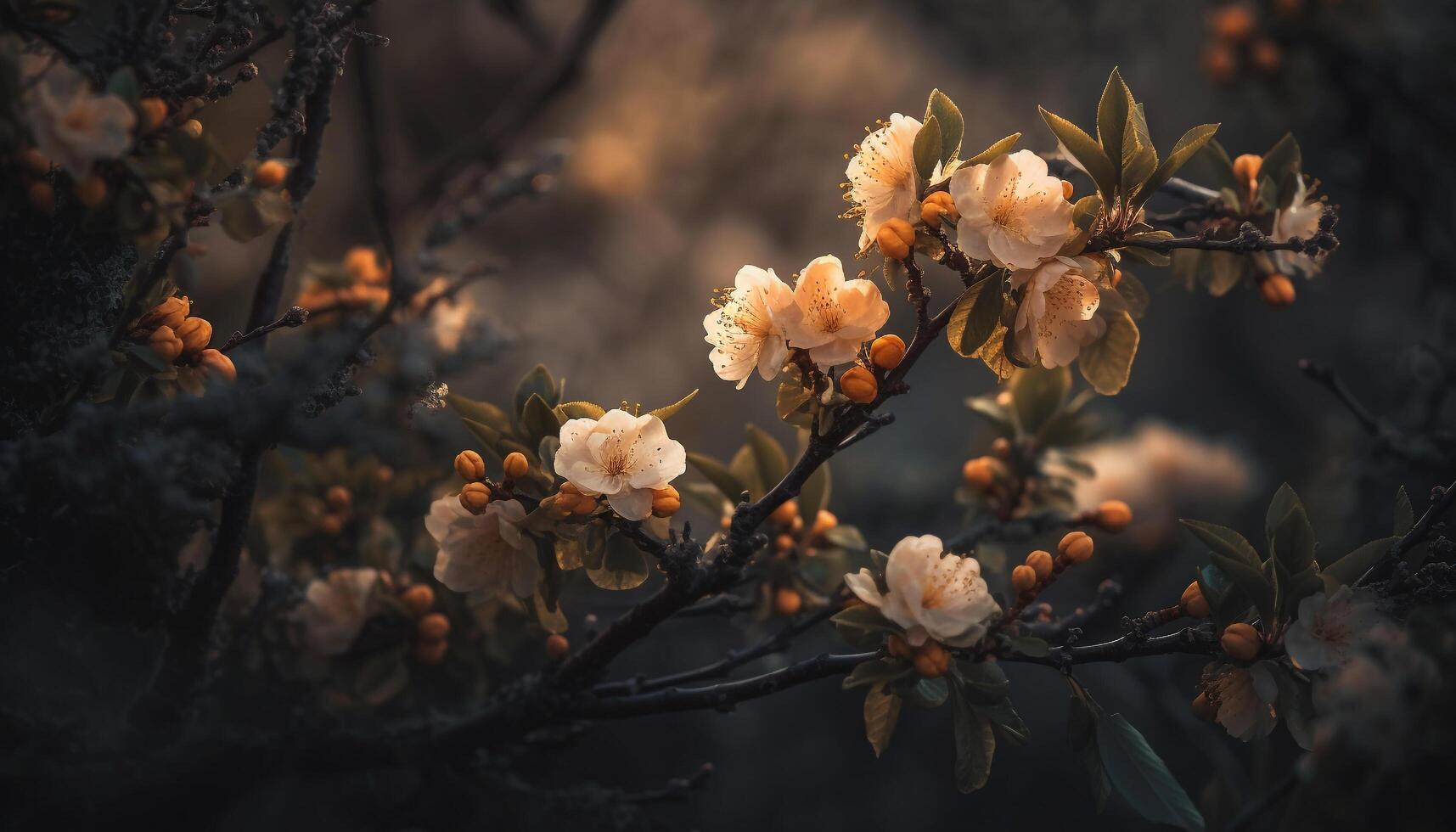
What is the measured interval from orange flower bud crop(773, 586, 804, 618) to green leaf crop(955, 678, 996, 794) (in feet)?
1.11

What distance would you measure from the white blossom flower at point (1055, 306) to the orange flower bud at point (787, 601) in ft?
1.52

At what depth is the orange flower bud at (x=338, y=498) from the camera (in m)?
1.42

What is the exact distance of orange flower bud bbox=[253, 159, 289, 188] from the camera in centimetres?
85

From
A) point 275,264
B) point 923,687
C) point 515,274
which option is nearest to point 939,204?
point 923,687

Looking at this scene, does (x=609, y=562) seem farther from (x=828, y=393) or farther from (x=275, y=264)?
(x=275, y=264)

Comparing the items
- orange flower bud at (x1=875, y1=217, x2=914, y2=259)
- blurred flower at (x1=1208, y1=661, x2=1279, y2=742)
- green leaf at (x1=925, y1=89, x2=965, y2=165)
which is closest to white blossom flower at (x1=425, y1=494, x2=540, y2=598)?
orange flower bud at (x1=875, y1=217, x2=914, y2=259)

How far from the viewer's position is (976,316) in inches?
35.1

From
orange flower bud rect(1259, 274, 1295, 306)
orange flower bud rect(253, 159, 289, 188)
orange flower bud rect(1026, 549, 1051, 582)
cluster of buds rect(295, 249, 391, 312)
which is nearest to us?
orange flower bud rect(253, 159, 289, 188)

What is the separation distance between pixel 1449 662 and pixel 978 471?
0.70 m

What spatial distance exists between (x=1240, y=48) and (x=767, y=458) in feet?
7.00

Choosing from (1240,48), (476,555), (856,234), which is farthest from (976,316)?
(856,234)

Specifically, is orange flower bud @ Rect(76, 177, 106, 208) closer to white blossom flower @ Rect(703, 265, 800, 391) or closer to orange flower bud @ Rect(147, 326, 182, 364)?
orange flower bud @ Rect(147, 326, 182, 364)

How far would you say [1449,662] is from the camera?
72 centimetres

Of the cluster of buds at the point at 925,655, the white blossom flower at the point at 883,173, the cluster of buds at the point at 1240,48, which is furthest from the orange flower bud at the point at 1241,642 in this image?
the cluster of buds at the point at 1240,48
